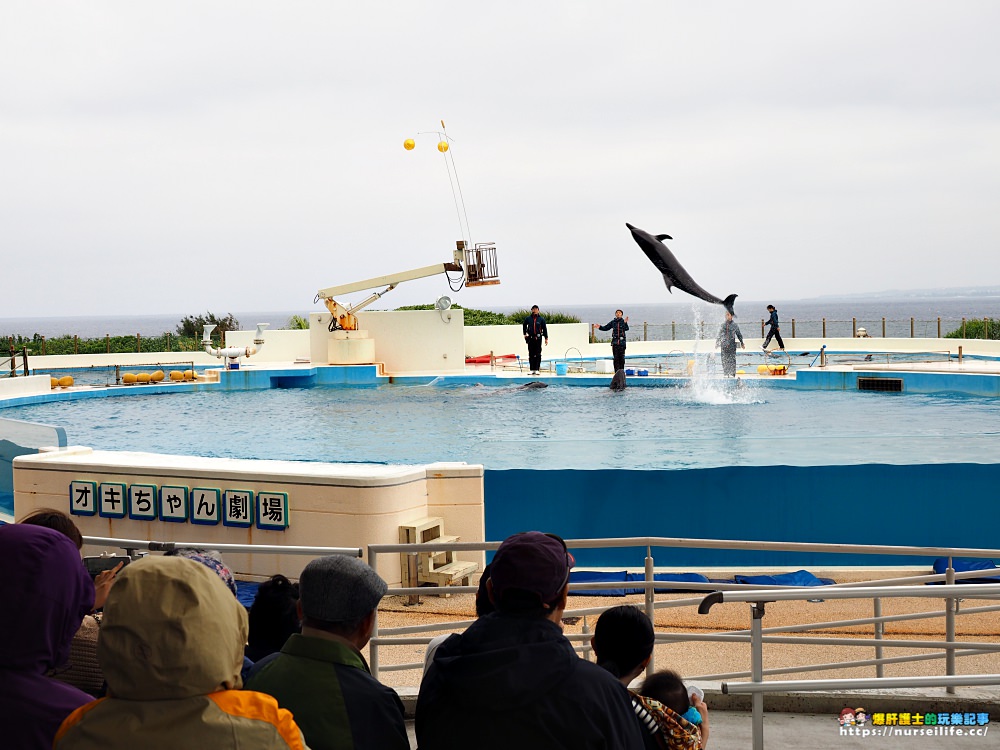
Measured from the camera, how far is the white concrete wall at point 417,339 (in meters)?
23.4

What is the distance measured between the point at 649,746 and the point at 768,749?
1.40m

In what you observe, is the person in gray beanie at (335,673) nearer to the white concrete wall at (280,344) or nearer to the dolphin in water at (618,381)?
the dolphin in water at (618,381)

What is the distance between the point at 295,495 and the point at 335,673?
18.3 ft

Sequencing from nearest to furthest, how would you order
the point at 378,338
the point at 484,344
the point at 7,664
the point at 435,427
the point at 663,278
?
the point at 7,664, the point at 435,427, the point at 663,278, the point at 378,338, the point at 484,344

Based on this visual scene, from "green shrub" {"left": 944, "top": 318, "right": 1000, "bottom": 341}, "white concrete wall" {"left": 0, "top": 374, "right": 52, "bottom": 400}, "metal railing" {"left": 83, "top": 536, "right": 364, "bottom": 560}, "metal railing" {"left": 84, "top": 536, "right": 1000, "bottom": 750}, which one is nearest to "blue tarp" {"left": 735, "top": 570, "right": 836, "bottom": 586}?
"metal railing" {"left": 84, "top": 536, "right": 1000, "bottom": 750}

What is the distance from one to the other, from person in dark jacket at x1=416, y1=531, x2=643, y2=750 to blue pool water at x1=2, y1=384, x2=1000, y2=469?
20.7 feet

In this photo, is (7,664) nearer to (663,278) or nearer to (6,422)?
(6,422)

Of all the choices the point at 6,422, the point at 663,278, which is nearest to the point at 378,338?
the point at 663,278

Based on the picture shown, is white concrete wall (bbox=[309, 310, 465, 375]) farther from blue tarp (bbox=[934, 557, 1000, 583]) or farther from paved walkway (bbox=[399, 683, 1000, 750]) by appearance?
paved walkway (bbox=[399, 683, 1000, 750])

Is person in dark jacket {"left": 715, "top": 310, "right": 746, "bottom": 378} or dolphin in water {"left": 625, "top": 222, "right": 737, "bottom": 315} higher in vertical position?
dolphin in water {"left": 625, "top": 222, "right": 737, "bottom": 315}

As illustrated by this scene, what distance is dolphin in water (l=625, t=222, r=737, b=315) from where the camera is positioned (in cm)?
1648

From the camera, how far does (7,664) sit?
1867 mm

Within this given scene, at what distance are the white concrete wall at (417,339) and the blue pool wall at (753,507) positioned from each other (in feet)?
48.8

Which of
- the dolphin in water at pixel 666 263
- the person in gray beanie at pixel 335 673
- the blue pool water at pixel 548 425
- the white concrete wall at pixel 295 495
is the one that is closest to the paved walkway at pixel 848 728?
the person in gray beanie at pixel 335 673
